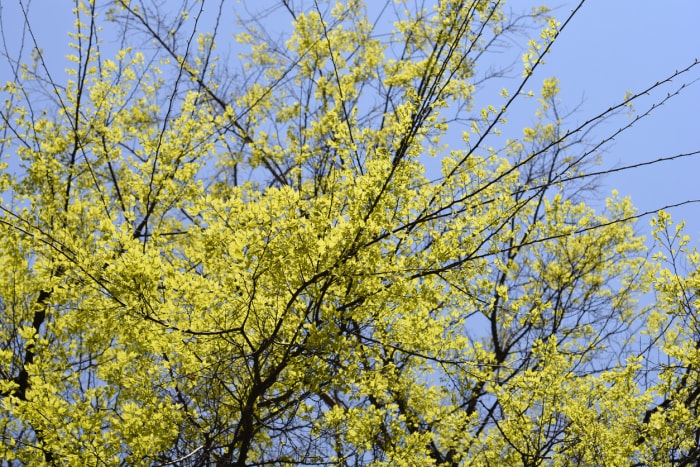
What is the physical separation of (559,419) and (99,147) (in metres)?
5.01

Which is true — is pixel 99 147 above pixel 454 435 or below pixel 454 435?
above

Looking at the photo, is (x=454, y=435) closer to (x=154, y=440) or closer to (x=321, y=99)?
(x=154, y=440)

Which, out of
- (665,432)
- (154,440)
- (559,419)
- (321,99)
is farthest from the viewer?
(321,99)

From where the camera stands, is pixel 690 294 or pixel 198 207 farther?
pixel 690 294

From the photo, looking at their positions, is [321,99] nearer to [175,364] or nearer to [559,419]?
[175,364]

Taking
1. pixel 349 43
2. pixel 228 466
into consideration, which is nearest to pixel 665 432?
pixel 228 466

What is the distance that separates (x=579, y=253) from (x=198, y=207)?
5984 mm

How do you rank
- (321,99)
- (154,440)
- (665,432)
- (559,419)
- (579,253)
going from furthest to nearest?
(579,253) → (321,99) → (559,419) → (665,432) → (154,440)

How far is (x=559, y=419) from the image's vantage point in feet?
19.5

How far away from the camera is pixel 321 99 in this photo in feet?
23.0

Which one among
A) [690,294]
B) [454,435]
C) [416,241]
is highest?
[690,294]

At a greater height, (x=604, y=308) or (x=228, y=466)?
(x=604, y=308)

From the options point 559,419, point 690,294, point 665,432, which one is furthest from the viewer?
point 559,419

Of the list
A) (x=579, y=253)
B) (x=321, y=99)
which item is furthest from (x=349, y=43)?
(x=579, y=253)
